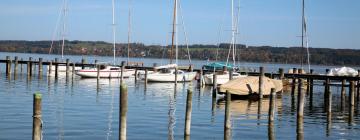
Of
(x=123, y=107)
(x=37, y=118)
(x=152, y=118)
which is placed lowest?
(x=152, y=118)

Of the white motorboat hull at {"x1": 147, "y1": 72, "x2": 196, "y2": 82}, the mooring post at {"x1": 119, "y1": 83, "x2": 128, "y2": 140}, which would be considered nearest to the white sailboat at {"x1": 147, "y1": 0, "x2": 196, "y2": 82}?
the white motorboat hull at {"x1": 147, "y1": 72, "x2": 196, "y2": 82}

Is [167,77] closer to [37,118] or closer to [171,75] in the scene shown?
[171,75]

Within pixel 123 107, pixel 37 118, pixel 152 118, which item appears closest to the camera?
pixel 37 118

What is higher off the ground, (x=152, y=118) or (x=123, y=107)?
(x=123, y=107)

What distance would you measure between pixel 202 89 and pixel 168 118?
2752 centimetres

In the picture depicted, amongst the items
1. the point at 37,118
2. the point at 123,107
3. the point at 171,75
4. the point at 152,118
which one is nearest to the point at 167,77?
the point at 171,75

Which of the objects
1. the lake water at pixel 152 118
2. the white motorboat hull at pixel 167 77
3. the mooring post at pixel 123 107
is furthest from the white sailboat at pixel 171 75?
the mooring post at pixel 123 107

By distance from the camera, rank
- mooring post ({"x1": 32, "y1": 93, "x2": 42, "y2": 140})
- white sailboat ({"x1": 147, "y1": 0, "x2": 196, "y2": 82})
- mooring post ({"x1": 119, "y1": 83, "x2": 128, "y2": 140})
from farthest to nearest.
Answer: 1. white sailboat ({"x1": 147, "y1": 0, "x2": 196, "y2": 82})
2. mooring post ({"x1": 119, "y1": 83, "x2": 128, "y2": 140})
3. mooring post ({"x1": 32, "y1": 93, "x2": 42, "y2": 140})

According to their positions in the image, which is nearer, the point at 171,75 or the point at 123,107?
the point at 123,107

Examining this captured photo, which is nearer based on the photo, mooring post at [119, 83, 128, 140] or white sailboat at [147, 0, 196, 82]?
mooring post at [119, 83, 128, 140]

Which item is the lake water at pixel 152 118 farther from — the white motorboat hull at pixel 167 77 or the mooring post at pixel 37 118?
the white motorboat hull at pixel 167 77

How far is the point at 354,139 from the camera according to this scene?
28.0 m

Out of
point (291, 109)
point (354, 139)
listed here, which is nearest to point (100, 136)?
point (354, 139)

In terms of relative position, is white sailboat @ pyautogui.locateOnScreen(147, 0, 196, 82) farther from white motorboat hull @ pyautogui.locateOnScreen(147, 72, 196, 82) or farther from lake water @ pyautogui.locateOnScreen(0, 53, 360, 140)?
lake water @ pyautogui.locateOnScreen(0, 53, 360, 140)
